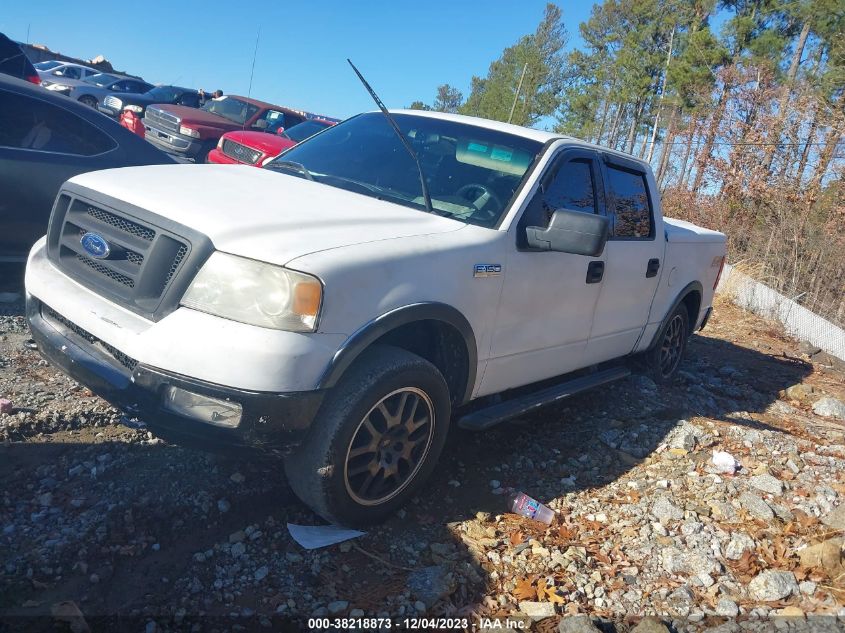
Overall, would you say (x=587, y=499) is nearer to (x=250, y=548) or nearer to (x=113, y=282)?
(x=250, y=548)

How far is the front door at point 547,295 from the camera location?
3.56 metres

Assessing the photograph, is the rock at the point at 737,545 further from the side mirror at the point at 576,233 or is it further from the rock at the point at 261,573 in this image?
the rock at the point at 261,573

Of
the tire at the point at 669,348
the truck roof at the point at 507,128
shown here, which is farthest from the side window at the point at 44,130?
the tire at the point at 669,348

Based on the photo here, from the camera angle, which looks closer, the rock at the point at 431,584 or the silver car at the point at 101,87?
the rock at the point at 431,584

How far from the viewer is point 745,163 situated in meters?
15.7

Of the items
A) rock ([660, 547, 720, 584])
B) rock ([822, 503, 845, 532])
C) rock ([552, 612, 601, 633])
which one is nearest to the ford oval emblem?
rock ([552, 612, 601, 633])

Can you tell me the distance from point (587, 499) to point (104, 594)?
252 centimetres

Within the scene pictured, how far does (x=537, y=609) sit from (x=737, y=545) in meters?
1.32

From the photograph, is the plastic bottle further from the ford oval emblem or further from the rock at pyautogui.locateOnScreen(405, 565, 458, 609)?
the ford oval emblem

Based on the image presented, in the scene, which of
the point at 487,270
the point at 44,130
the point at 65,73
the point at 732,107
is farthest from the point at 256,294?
the point at 65,73

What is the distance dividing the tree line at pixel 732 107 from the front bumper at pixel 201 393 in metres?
10.4

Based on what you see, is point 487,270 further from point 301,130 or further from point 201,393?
point 301,130

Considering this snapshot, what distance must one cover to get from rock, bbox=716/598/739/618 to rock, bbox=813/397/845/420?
3.88 m

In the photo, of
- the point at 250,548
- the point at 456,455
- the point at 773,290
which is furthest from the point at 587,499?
the point at 773,290
